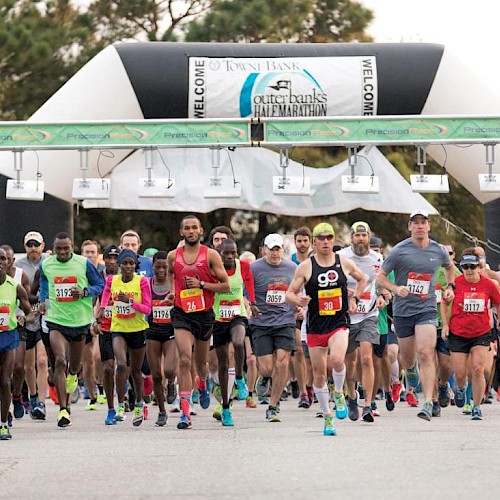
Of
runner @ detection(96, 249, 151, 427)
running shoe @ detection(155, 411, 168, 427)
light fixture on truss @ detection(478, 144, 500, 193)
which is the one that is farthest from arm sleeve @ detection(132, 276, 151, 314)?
light fixture on truss @ detection(478, 144, 500, 193)

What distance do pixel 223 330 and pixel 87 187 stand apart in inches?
283

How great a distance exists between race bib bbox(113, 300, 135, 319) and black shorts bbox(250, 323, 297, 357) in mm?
1682

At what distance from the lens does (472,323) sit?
1539 cm

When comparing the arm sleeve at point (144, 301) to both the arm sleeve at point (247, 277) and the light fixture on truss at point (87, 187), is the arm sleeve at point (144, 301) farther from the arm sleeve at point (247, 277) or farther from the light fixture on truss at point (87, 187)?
the light fixture on truss at point (87, 187)

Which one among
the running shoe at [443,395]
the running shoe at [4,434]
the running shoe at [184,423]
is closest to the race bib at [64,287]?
the running shoe at [184,423]

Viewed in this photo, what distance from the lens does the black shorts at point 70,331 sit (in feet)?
49.2

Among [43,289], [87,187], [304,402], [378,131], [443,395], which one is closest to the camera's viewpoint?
[43,289]

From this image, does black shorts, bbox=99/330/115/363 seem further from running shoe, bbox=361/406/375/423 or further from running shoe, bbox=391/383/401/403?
running shoe, bbox=391/383/401/403

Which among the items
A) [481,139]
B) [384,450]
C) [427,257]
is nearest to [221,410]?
[427,257]

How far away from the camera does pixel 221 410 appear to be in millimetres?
15148

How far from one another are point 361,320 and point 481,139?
6362 mm

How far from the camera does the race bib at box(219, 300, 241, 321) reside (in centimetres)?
1554

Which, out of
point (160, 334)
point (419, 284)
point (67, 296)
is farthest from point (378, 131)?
point (67, 296)

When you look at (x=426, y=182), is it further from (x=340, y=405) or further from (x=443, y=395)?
(x=340, y=405)
